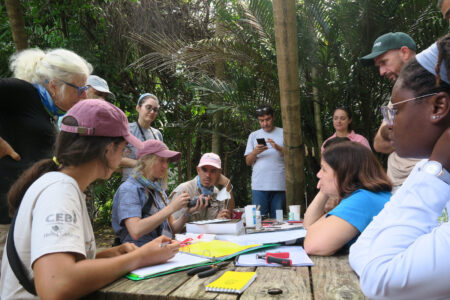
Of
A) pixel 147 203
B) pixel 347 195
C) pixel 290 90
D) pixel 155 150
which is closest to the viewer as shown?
pixel 347 195

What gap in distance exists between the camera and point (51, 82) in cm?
235

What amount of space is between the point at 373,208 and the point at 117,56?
21.5 feet

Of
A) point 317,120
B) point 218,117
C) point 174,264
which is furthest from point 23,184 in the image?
point 218,117

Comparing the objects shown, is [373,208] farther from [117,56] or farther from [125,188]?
[117,56]

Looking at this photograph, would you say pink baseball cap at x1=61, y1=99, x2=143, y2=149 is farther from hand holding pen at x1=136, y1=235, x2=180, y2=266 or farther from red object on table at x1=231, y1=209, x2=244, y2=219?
red object on table at x1=231, y1=209, x2=244, y2=219

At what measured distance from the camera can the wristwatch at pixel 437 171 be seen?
886 mm

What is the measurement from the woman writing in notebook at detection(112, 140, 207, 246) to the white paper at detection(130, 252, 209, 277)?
622 millimetres

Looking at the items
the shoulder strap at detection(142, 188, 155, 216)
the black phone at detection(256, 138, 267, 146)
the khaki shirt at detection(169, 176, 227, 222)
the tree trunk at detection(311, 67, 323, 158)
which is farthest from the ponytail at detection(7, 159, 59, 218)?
the tree trunk at detection(311, 67, 323, 158)

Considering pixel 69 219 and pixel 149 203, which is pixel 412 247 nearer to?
pixel 69 219

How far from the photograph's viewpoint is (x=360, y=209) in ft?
6.24

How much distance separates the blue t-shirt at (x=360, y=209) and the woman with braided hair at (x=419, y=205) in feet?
2.87

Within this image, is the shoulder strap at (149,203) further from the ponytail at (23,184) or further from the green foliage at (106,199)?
the green foliage at (106,199)

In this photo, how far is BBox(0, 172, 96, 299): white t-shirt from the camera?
126 cm

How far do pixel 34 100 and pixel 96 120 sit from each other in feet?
3.48
